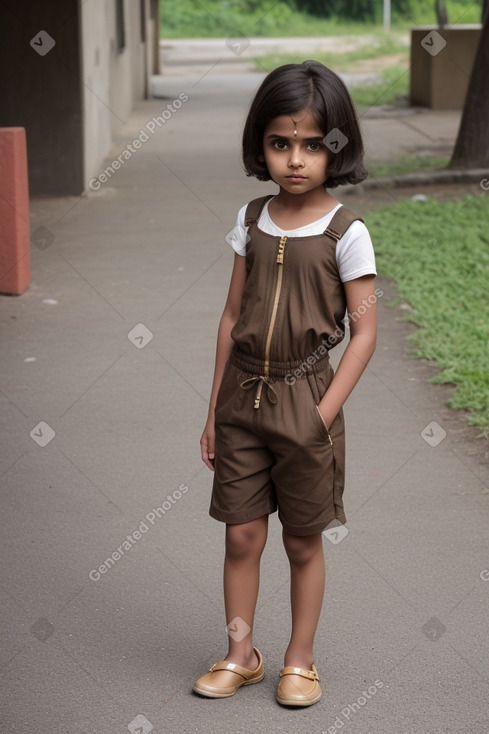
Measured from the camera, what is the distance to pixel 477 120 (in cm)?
1245

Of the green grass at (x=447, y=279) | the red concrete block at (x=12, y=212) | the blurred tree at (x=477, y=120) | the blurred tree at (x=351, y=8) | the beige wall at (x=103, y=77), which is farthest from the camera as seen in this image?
the blurred tree at (x=351, y=8)

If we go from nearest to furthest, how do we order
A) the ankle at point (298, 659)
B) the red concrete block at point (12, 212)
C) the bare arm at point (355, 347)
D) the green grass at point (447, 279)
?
the bare arm at point (355, 347)
the ankle at point (298, 659)
the green grass at point (447, 279)
the red concrete block at point (12, 212)

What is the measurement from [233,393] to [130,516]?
5.07ft

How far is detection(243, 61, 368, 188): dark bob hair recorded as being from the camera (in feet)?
9.29

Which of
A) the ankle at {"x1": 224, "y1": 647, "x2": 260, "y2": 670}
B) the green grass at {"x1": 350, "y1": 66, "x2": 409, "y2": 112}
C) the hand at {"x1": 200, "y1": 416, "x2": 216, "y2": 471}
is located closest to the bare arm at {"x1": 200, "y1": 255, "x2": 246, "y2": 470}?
the hand at {"x1": 200, "y1": 416, "x2": 216, "y2": 471}

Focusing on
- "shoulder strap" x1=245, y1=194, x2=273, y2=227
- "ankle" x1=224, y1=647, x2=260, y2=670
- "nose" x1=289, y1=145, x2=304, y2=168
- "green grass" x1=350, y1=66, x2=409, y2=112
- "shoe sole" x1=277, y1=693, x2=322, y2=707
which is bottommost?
"green grass" x1=350, y1=66, x2=409, y2=112

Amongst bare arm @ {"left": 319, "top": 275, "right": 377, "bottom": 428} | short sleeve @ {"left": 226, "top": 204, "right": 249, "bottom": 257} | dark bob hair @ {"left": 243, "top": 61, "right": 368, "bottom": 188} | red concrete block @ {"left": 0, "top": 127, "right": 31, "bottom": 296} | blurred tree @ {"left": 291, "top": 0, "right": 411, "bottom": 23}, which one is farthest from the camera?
blurred tree @ {"left": 291, "top": 0, "right": 411, "bottom": 23}

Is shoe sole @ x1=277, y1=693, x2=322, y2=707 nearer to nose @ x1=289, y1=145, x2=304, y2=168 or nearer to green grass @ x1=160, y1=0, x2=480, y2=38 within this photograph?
nose @ x1=289, y1=145, x2=304, y2=168

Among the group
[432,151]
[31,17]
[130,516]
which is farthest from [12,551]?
[432,151]

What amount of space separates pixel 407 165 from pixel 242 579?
34.9 ft

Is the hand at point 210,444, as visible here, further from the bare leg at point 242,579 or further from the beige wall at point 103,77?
the beige wall at point 103,77

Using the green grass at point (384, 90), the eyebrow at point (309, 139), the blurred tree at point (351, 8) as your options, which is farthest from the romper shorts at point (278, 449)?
the blurred tree at point (351, 8)

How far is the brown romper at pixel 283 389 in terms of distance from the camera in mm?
2928

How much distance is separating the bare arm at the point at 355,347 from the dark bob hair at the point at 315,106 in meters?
0.32
